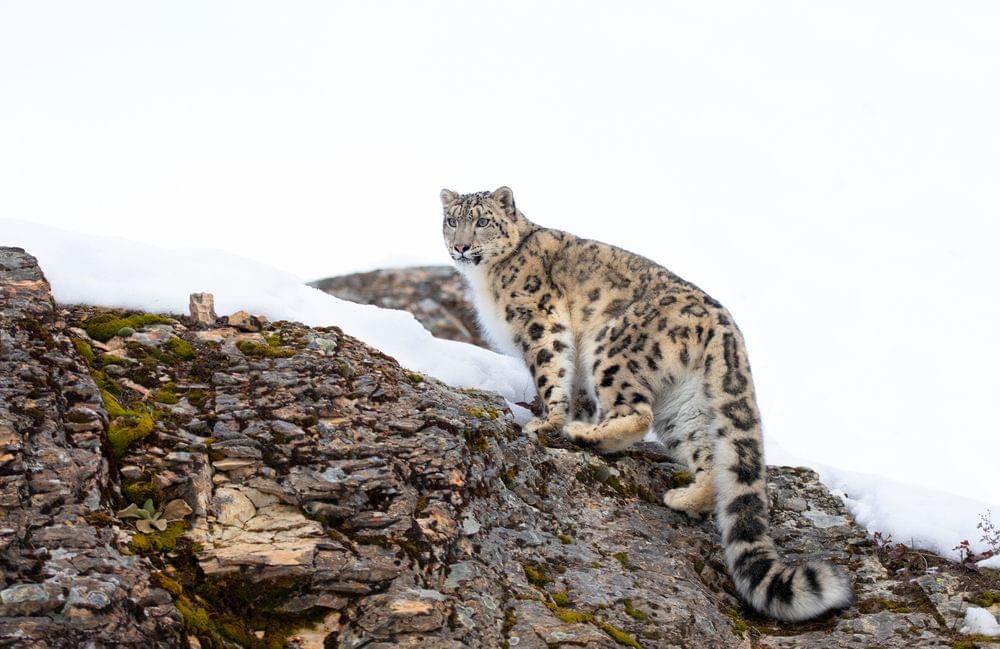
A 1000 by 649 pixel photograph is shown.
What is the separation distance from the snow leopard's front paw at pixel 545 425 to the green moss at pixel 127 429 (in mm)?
3194

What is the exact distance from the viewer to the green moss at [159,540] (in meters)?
4.35

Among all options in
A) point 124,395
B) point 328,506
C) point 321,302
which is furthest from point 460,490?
point 321,302

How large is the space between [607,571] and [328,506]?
6.26ft

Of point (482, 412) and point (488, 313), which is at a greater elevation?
point (488, 313)

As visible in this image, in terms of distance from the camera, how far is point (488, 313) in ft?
30.9

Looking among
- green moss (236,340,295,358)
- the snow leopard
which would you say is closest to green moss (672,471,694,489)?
the snow leopard

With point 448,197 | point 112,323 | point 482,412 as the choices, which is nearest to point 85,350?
point 112,323

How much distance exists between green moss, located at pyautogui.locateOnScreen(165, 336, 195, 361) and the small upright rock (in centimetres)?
49

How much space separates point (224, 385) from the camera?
233 inches

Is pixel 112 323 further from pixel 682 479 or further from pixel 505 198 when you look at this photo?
pixel 505 198

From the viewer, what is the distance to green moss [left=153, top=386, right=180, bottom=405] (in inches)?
220

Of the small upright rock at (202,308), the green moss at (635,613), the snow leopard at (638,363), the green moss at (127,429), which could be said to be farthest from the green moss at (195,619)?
the snow leopard at (638,363)

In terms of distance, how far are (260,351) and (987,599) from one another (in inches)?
206

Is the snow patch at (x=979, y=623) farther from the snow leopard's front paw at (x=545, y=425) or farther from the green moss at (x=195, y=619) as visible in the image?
the green moss at (x=195, y=619)
